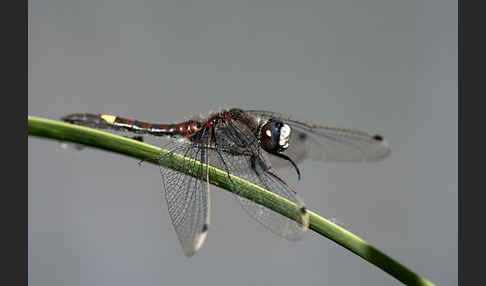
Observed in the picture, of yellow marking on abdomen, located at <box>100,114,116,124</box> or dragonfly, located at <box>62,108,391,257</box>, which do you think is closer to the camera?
dragonfly, located at <box>62,108,391,257</box>

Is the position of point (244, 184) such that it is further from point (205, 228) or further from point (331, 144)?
point (331, 144)

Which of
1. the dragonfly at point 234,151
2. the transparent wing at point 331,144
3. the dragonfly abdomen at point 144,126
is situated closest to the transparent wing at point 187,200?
the dragonfly at point 234,151

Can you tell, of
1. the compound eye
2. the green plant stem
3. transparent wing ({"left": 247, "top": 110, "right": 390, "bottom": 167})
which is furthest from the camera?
transparent wing ({"left": 247, "top": 110, "right": 390, "bottom": 167})

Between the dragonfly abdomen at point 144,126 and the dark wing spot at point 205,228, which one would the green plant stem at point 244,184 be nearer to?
the dark wing spot at point 205,228

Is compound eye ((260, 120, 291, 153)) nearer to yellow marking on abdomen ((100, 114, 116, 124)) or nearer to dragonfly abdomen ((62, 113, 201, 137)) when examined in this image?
dragonfly abdomen ((62, 113, 201, 137))

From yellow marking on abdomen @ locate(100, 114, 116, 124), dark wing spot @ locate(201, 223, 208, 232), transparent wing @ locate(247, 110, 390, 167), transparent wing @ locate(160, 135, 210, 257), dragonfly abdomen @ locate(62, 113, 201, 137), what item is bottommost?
dark wing spot @ locate(201, 223, 208, 232)

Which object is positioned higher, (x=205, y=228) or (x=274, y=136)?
(x=274, y=136)

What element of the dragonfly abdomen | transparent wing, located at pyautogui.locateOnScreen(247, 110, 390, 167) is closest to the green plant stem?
the dragonfly abdomen

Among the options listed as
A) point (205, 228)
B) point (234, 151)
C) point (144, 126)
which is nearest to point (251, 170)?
point (234, 151)
